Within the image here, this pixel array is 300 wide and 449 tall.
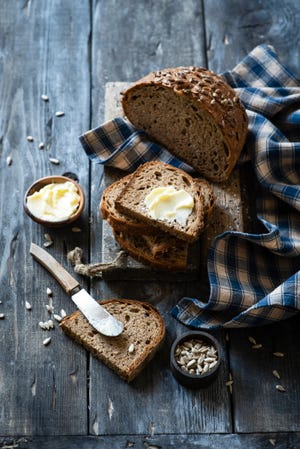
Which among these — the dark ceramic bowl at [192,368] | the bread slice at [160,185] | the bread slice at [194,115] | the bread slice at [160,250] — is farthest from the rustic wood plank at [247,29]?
the dark ceramic bowl at [192,368]

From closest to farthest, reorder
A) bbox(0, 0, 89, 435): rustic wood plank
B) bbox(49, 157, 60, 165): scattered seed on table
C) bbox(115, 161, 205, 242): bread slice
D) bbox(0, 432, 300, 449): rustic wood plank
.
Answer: bbox(0, 432, 300, 449): rustic wood plank, bbox(0, 0, 89, 435): rustic wood plank, bbox(115, 161, 205, 242): bread slice, bbox(49, 157, 60, 165): scattered seed on table

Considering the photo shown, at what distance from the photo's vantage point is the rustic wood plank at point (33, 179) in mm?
2812

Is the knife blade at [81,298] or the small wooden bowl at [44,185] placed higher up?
the small wooden bowl at [44,185]

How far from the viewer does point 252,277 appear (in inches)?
121

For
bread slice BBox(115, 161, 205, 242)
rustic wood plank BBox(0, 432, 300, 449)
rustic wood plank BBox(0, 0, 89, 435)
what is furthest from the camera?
bread slice BBox(115, 161, 205, 242)

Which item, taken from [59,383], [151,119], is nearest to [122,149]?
[151,119]

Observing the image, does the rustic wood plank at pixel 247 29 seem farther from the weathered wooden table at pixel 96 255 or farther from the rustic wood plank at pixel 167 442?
the rustic wood plank at pixel 167 442

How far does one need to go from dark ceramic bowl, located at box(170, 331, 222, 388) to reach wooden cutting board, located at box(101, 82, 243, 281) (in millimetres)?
325

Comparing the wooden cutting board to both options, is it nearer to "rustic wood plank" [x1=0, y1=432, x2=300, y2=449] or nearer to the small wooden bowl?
the small wooden bowl

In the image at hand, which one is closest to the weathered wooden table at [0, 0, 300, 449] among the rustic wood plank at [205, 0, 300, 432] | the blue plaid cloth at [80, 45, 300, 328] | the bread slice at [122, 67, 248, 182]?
the rustic wood plank at [205, 0, 300, 432]

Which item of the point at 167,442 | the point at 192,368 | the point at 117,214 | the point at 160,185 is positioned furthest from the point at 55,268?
the point at 167,442

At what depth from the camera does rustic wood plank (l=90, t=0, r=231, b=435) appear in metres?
2.77

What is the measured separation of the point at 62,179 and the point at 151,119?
0.48 metres

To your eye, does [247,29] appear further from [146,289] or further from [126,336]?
[126,336]
